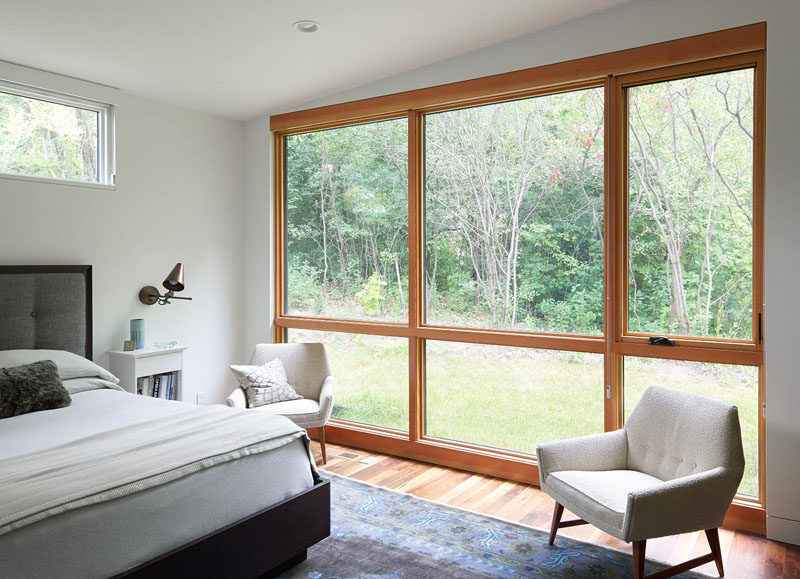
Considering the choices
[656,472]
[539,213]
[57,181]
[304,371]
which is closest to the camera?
[656,472]

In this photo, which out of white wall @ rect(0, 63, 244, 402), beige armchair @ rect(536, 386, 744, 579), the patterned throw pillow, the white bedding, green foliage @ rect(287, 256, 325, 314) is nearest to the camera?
the white bedding

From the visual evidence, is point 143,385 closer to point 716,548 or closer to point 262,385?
point 262,385

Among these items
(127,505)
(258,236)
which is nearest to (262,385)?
(258,236)

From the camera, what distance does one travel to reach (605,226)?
343 centimetres

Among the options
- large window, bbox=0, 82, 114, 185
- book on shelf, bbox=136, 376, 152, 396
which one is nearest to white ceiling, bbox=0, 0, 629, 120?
large window, bbox=0, 82, 114, 185

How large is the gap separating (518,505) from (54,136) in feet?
11.9

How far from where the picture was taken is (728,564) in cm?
271

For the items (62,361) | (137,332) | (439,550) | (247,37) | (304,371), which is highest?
(247,37)

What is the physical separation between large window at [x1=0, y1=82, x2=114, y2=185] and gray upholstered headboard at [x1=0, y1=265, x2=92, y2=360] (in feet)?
2.00

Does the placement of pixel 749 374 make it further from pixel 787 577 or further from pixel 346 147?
pixel 346 147

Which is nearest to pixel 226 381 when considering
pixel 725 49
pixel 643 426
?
pixel 643 426

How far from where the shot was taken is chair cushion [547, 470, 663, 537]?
2.44 meters

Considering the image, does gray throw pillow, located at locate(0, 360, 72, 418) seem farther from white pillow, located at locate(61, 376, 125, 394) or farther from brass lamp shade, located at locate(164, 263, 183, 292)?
brass lamp shade, located at locate(164, 263, 183, 292)

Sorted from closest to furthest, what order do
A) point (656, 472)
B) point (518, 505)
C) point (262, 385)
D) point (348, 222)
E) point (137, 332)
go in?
point (656, 472), point (518, 505), point (262, 385), point (137, 332), point (348, 222)
